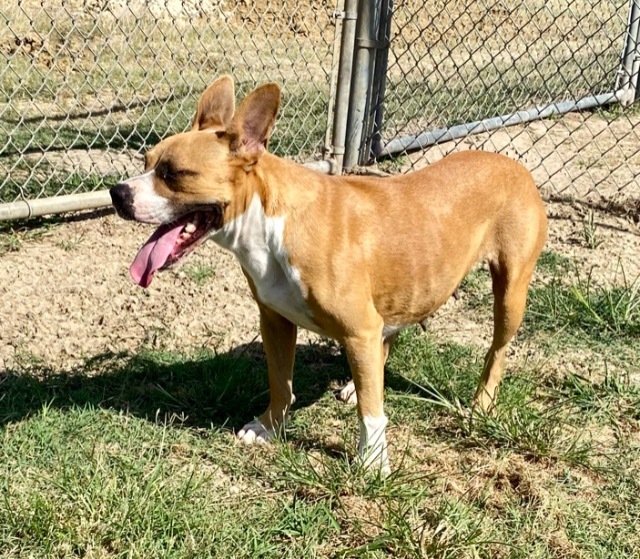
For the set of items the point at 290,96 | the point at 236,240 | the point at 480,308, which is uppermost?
the point at 236,240

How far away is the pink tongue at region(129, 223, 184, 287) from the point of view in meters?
2.84

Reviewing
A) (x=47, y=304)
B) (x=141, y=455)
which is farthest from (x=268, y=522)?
(x=47, y=304)

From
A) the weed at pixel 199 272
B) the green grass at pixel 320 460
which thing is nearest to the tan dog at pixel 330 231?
the green grass at pixel 320 460

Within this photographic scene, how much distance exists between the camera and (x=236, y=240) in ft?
9.48

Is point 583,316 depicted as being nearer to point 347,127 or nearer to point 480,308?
point 480,308

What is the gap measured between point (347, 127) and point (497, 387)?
2.80m

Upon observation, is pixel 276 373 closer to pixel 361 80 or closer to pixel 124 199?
pixel 124 199

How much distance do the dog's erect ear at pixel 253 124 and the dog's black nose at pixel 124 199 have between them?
1.22ft

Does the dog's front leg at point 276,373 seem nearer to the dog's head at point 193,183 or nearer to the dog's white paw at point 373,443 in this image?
the dog's white paw at point 373,443

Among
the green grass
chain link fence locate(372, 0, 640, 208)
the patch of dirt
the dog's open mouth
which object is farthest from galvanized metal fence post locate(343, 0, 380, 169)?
the dog's open mouth

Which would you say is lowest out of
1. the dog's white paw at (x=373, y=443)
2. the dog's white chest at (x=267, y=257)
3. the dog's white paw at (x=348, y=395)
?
the dog's white paw at (x=348, y=395)

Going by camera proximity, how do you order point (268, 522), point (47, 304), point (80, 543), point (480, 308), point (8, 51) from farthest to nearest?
point (8, 51)
point (480, 308)
point (47, 304)
point (268, 522)
point (80, 543)

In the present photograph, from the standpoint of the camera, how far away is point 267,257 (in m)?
2.90

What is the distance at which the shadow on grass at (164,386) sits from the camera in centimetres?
346
